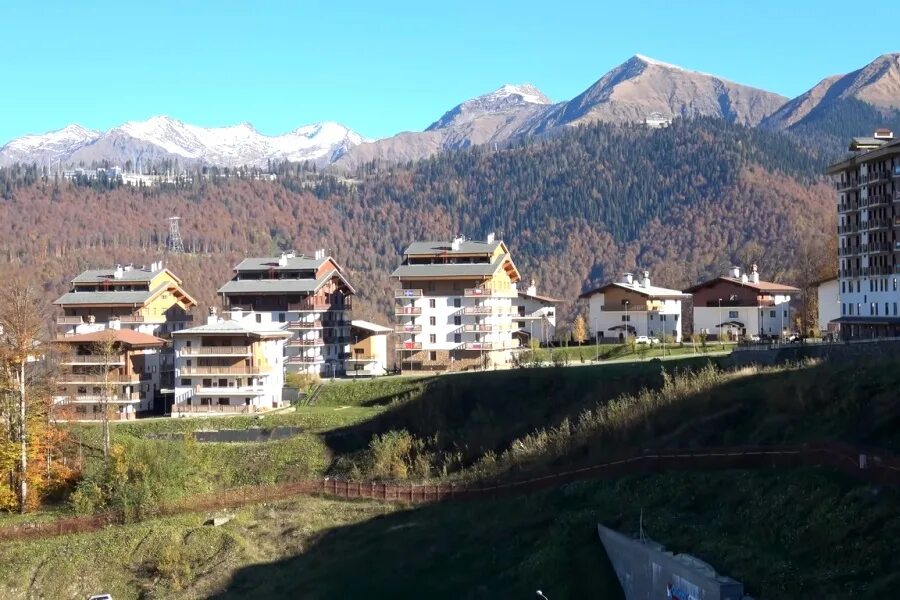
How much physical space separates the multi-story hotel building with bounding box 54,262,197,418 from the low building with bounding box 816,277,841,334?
47.6 meters

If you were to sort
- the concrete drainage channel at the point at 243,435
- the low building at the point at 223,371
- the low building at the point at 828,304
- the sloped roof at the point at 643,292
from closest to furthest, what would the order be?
the concrete drainage channel at the point at 243,435, the low building at the point at 223,371, the low building at the point at 828,304, the sloped roof at the point at 643,292

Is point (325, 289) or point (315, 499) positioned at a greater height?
point (325, 289)

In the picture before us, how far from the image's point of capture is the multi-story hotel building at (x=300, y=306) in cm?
8731

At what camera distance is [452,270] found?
8688 centimetres

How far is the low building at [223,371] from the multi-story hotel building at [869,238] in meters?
36.9

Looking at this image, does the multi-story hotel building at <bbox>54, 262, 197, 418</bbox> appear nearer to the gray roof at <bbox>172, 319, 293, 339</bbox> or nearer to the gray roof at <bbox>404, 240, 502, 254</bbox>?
the gray roof at <bbox>172, 319, 293, 339</bbox>

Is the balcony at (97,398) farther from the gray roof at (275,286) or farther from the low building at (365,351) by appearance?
the low building at (365,351)

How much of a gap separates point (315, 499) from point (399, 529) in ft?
27.5

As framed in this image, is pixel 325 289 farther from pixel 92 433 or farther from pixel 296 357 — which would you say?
pixel 92 433

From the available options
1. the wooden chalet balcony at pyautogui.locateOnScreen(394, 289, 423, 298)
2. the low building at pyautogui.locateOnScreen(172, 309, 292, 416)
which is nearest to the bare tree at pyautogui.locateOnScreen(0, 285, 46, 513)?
the low building at pyautogui.locateOnScreen(172, 309, 292, 416)

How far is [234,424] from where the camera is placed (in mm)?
69375

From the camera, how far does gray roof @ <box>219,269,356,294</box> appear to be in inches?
3462

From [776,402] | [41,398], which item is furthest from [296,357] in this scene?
[776,402]

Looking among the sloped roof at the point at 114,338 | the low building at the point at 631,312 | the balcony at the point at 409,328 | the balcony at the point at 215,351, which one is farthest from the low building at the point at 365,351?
the low building at the point at 631,312
